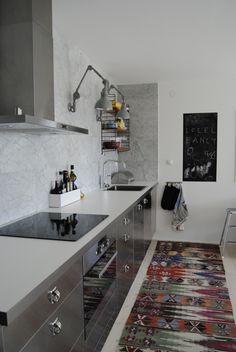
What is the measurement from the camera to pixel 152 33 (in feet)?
7.98

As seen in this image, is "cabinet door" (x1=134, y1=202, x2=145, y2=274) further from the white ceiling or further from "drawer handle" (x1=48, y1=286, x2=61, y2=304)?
"drawer handle" (x1=48, y1=286, x2=61, y2=304)

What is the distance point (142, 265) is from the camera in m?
3.37

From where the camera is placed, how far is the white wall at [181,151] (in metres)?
3.98

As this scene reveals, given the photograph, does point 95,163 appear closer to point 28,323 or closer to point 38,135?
point 38,135

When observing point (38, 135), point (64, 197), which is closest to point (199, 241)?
point (64, 197)

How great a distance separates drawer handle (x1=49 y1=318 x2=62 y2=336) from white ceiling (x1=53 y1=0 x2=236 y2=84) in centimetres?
189

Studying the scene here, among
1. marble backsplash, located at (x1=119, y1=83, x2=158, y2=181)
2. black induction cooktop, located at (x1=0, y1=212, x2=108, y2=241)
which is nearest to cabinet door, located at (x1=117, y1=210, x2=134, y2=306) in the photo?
black induction cooktop, located at (x1=0, y1=212, x2=108, y2=241)

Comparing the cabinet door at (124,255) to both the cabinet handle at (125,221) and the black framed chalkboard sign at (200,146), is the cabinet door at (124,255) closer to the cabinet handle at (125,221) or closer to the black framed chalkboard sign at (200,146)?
the cabinet handle at (125,221)

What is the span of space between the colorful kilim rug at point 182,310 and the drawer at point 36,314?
3.30 ft

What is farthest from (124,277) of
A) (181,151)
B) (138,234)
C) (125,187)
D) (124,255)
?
(181,151)

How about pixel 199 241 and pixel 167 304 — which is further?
pixel 199 241

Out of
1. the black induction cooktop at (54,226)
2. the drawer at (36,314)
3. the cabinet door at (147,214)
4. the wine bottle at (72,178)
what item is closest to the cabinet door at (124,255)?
the black induction cooktop at (54,226)

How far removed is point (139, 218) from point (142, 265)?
2.35ft

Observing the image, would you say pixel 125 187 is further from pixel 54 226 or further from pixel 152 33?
pixel 54 226
